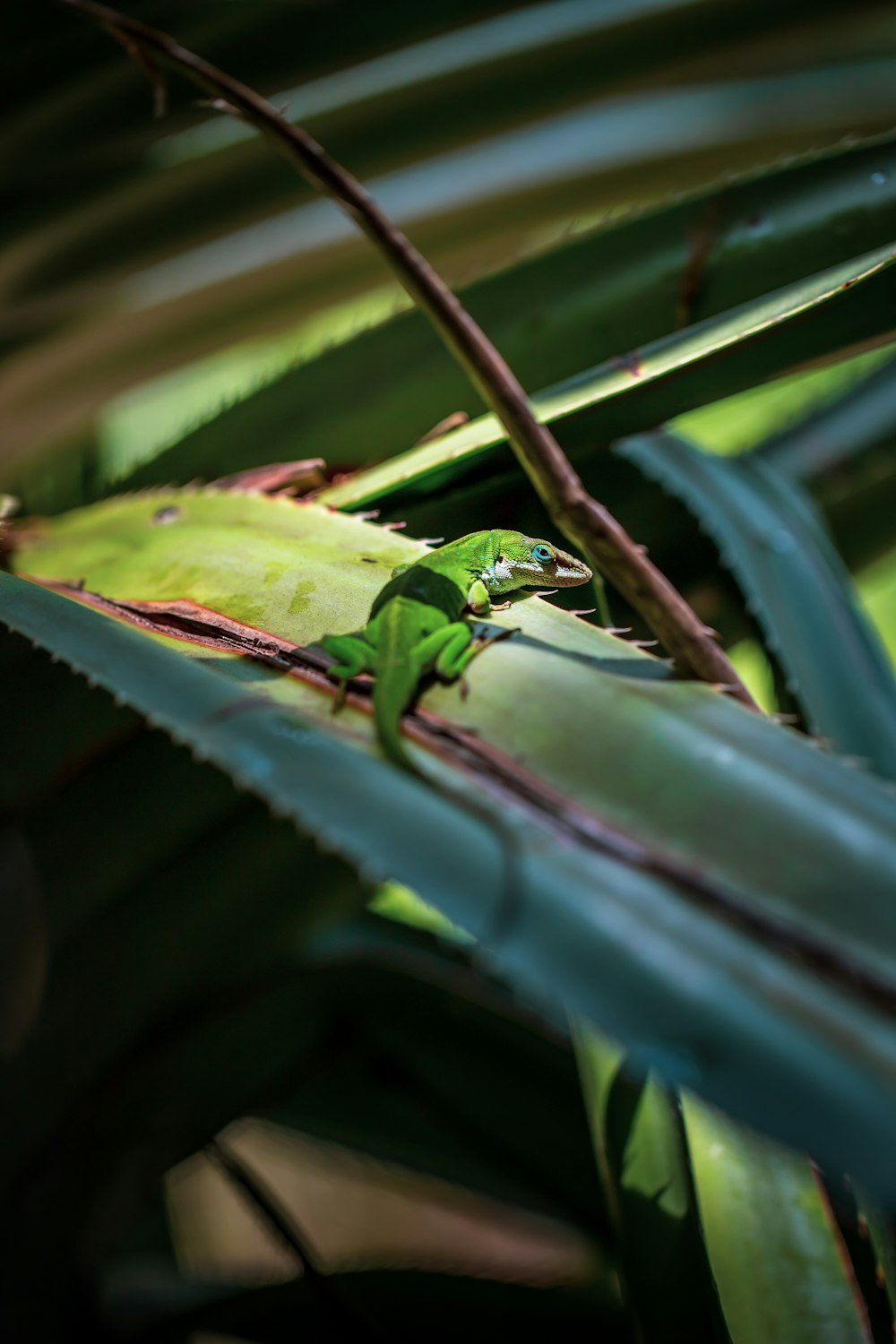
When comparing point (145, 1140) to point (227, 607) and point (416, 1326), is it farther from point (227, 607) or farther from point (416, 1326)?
point (227, 607)

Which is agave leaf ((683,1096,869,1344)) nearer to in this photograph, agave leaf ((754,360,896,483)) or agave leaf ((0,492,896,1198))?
agave leaf ((0,492,896,1198))

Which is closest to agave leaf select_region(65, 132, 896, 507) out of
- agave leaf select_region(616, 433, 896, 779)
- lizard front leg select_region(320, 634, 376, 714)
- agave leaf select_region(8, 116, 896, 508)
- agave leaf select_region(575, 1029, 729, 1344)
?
agave leaf select_region(8, 116, 896, 508)

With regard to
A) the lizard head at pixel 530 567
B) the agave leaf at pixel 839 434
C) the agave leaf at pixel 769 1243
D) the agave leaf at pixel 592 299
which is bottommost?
the agave leaf at pixel 769 1243

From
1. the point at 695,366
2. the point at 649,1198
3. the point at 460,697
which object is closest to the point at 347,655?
the point at 460,697

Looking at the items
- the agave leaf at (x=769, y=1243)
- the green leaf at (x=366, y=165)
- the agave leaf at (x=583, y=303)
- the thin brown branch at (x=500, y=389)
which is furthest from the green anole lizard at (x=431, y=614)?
the green leaf at (x=366, y=165)

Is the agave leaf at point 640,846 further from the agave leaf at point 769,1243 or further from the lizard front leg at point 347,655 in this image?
the agave leaf at point 769,1243

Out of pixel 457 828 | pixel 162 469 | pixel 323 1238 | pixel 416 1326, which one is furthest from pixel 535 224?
pixel 323 1238

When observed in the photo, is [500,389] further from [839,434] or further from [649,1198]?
[839,434]

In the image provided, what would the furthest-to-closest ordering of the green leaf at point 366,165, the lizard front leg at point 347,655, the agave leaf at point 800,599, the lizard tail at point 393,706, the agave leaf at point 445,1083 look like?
the green leaf at point 366,165 < the agave leaf at point 445,1083 < the agave leaf at point 800,599 < the lizard front leg at point 347,655 < the lizard tail at point 393,706
